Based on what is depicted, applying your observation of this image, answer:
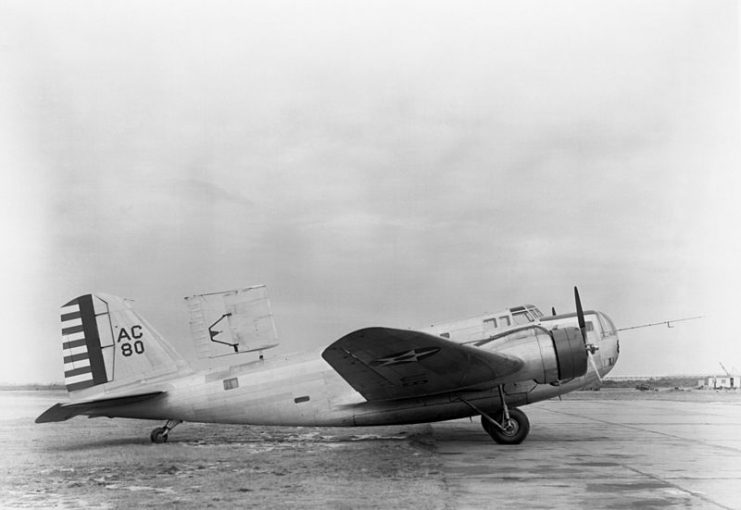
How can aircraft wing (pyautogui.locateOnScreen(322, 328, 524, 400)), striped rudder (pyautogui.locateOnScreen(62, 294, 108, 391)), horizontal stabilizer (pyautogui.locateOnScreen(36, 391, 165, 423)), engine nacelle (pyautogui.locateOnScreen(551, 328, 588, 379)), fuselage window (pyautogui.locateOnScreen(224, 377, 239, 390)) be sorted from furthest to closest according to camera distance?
fuselage window (pyautogui.locateOnScreen(224, 377, 239, 390)), striped rudder (pyautogui.locateOnScreen(62, 294, 108, 391)), horizontal stabilizer (pyautogui.locateOnScreen(36, 391, 165, 423)), engine nacelle (pyautogui.locateOnScreen(551, 328, 588, 379)), aircraft wing (pyautogui.locateOnScreen(322, 328, 524, 400))

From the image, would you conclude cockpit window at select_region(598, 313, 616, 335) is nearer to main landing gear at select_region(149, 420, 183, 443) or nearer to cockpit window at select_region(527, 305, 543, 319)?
cockpit window at select_region(527, 305, 543, 319)

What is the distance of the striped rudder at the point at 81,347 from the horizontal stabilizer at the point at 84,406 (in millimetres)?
519

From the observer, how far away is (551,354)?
1241 cm

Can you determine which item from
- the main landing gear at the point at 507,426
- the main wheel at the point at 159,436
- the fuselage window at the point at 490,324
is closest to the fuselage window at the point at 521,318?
the fuselage window at the point at 490,324

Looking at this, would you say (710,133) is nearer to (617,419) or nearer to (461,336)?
(461,336)

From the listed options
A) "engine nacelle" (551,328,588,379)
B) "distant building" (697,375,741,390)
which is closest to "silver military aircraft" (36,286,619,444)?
"engine nacelle" (551,328,588,379)

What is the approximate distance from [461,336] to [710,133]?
20.5 ft

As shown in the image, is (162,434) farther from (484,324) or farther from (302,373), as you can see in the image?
(484,324)

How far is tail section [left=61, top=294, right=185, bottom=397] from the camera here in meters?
13.5

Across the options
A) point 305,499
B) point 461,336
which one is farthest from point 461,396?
point 305,499

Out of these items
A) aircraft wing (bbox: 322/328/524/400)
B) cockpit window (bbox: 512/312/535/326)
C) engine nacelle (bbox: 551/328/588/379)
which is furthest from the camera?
cockpit window (bbox: 512/312/535/326)

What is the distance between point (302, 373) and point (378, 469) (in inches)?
158

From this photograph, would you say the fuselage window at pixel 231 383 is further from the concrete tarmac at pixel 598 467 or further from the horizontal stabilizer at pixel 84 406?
the concrete tarmac at pixel 598 467

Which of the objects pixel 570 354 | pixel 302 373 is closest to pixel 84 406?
pixel 302 373
